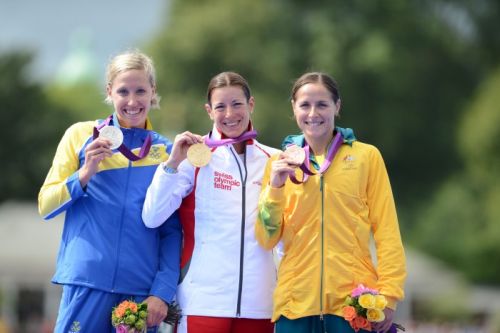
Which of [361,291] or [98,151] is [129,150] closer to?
[98,151]

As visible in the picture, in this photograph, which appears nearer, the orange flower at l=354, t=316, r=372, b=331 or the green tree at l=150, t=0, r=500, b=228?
the orange flower at l=354, t=316, r=372, b=331

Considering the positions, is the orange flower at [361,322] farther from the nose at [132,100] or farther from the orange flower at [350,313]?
the nose at [132,100]

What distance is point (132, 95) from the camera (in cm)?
718

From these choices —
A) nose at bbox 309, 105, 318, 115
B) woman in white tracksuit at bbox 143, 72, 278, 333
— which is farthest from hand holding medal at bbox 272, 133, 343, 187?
woman in white tracksuit at bbox 143, 72, 278, 333

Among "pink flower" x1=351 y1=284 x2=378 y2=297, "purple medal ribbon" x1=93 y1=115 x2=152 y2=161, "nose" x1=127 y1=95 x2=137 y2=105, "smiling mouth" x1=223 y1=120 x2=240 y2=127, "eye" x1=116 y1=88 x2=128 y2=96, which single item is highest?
"eye" x1=116 y1=88 x2=128 y2=96

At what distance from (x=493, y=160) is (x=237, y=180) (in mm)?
33761

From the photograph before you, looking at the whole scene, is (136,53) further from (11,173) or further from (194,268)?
(11,173)

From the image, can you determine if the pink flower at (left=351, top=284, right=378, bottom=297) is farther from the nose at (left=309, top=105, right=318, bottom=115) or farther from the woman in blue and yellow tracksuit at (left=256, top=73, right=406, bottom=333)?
the nose at (left=309, top=105, right=318, bottom=115)

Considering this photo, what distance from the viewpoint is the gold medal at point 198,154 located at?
6.88 metres

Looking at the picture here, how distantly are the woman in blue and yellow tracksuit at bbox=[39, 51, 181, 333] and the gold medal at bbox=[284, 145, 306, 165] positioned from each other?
0.91m

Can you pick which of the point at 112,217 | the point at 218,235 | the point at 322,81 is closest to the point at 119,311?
the point at 112,217

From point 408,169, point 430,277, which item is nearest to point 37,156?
point 408,169

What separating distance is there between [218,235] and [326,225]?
72cm

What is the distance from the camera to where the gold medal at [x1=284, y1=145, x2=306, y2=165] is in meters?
6.76
